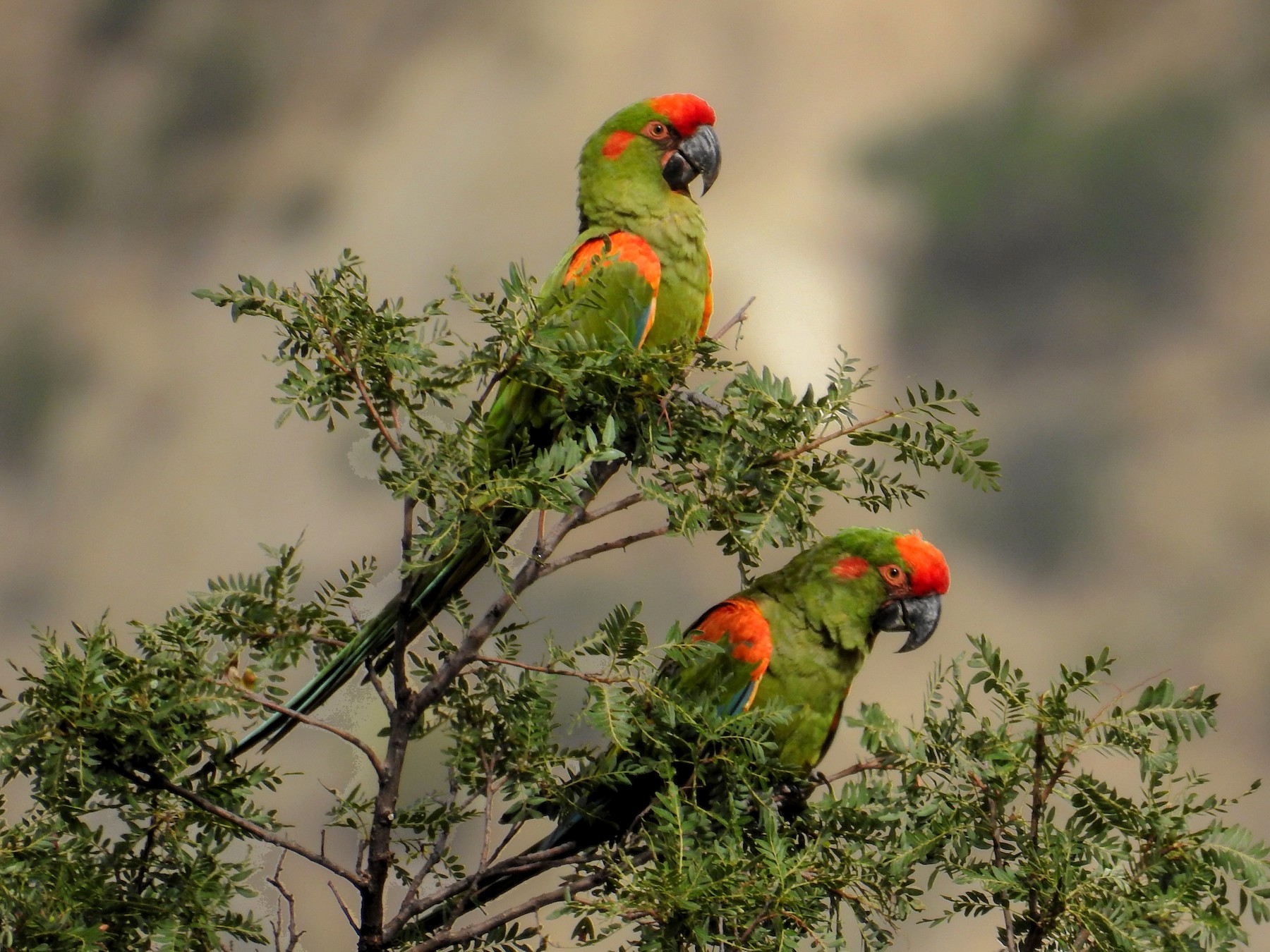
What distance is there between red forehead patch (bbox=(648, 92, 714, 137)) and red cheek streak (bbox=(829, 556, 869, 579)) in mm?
879

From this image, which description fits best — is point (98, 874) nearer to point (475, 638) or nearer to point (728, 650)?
point (475, 638)

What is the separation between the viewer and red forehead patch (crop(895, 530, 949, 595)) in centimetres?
196

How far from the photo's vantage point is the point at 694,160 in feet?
7.25

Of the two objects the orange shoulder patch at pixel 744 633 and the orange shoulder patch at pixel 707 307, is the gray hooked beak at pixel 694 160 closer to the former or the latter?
the orange shoulder patch at pixel 707 307

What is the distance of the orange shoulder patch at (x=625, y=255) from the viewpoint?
2016 mm

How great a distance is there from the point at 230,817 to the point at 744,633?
0.83 m

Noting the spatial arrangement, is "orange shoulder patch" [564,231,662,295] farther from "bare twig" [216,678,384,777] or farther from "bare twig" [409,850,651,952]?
"bare twig" [409,850,651,952]

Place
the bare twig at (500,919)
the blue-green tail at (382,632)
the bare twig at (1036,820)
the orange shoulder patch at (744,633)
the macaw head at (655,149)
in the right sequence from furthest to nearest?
the macaw head at (655,149), the orange shoulder patch at (744,633), the blue-green tail at (382,632), the bare twig at (500,919), the bare twig at (1036,820)

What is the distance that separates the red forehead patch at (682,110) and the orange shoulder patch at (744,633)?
0.93m

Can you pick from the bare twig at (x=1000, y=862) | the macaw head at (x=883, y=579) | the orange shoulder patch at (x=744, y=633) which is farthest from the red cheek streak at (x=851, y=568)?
the bare twig at (x=1000, y=862)

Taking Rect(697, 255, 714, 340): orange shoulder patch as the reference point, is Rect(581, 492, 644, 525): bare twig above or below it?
below

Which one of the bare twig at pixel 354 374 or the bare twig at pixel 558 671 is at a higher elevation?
the bare twig at pixel 354 374

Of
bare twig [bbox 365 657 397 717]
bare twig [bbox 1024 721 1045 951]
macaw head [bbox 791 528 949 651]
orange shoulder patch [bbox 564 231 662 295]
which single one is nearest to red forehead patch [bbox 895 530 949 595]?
macaw head [bbox 791 528 949 651]

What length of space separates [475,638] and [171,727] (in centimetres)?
42
